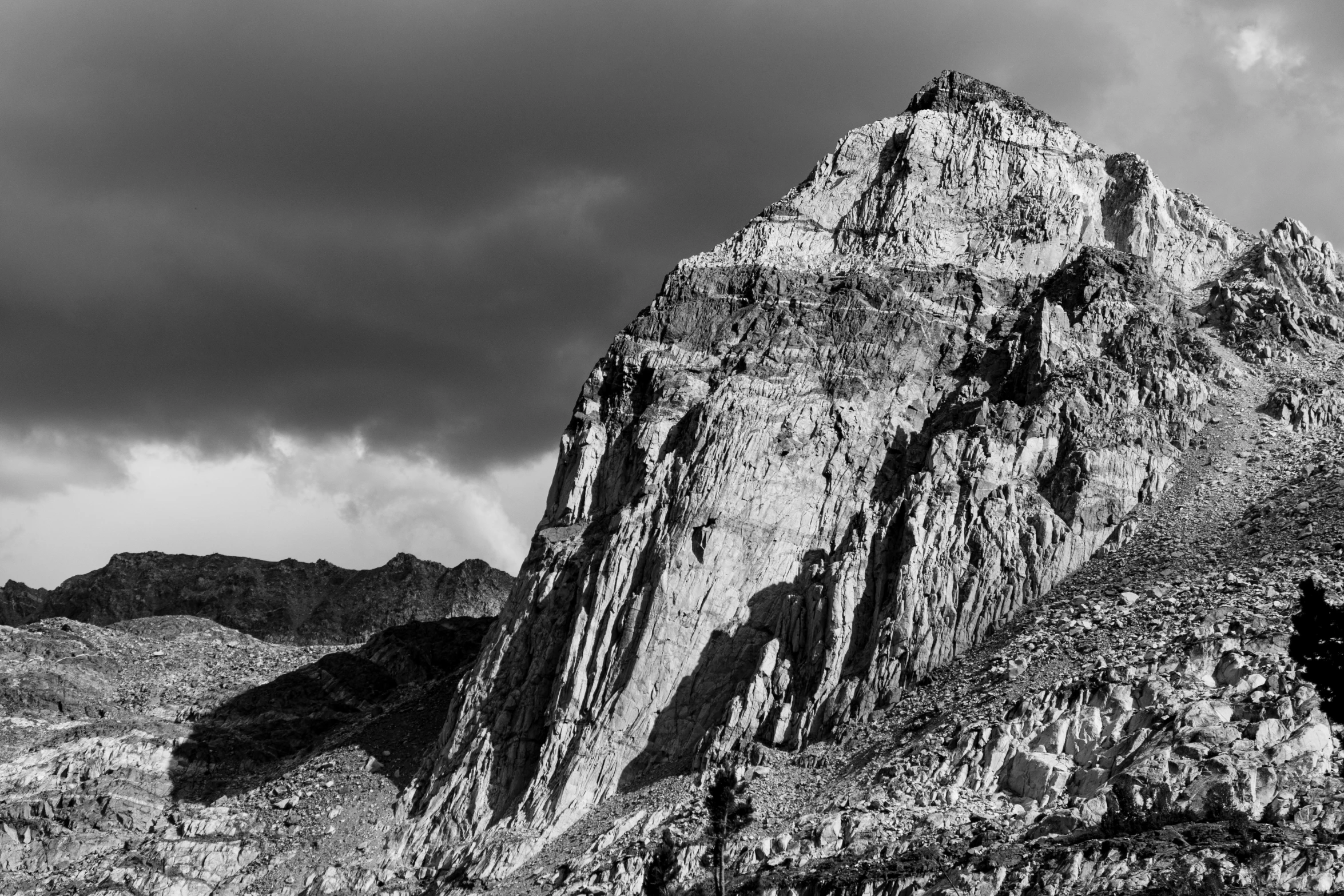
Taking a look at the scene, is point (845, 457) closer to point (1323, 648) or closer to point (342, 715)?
point (1323, 648)

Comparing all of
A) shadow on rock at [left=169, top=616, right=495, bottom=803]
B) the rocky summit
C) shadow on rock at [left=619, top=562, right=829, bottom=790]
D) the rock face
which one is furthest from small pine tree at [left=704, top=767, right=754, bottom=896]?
shadow on rock at [left=169, top=616, right=495, bottom=803]

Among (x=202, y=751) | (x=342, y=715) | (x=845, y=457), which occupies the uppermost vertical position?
(x=845, y=457)

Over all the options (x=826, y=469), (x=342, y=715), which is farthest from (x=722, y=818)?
(x=342, y=715)

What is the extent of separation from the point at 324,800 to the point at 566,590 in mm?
26328

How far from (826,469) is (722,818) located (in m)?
47.6

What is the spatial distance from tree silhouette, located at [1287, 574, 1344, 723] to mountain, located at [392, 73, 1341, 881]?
22.2 m

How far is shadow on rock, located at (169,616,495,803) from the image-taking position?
144 m

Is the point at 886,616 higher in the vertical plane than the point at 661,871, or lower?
higher

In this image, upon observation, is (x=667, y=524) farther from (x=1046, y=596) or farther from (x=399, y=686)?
(x=399, y=686)

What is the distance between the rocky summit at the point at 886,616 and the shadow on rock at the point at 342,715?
0.68 metres

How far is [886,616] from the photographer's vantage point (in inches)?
4651

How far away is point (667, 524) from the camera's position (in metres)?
130

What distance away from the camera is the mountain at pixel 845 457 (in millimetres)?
119188

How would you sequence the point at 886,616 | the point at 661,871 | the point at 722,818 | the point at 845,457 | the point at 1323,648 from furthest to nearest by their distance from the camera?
1. the point at 845,457
2. the point at 886,616
3. the point at 661,871
4. the point at 722,818
5. the point at 1323,648
